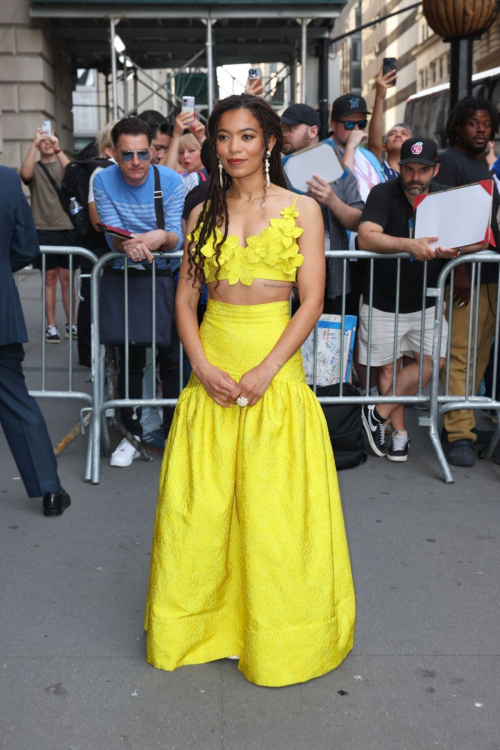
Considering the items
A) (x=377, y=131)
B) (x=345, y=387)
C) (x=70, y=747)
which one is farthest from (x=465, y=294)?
(x=70, y=747)

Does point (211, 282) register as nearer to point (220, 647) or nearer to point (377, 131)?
point (220, 647)

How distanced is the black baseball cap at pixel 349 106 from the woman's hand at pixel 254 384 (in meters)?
3.68

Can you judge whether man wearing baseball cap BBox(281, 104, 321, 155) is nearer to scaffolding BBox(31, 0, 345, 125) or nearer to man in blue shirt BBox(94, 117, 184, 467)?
man in blue shirt BBox(94, 117, 184, 467)

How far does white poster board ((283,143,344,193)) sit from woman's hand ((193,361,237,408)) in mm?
2881

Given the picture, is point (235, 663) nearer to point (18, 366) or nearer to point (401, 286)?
point (18, 366)

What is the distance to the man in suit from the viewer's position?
437 centimetres

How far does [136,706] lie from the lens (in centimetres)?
296

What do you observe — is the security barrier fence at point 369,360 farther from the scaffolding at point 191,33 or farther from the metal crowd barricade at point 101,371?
the scaffolding at point 191,33

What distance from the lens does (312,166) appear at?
18.9ft

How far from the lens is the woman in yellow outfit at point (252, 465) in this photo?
3.07 metres

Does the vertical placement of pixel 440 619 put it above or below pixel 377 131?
below

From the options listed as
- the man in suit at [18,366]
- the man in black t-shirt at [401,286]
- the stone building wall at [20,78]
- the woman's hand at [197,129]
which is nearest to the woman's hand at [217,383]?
the man in suit at [18,366]

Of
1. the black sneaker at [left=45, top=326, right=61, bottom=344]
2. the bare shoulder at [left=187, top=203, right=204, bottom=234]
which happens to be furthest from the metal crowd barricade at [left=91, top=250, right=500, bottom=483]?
the black sneaker at [left=45, top=326, right=61, bottom=344]

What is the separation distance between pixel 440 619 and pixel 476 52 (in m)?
36.4
